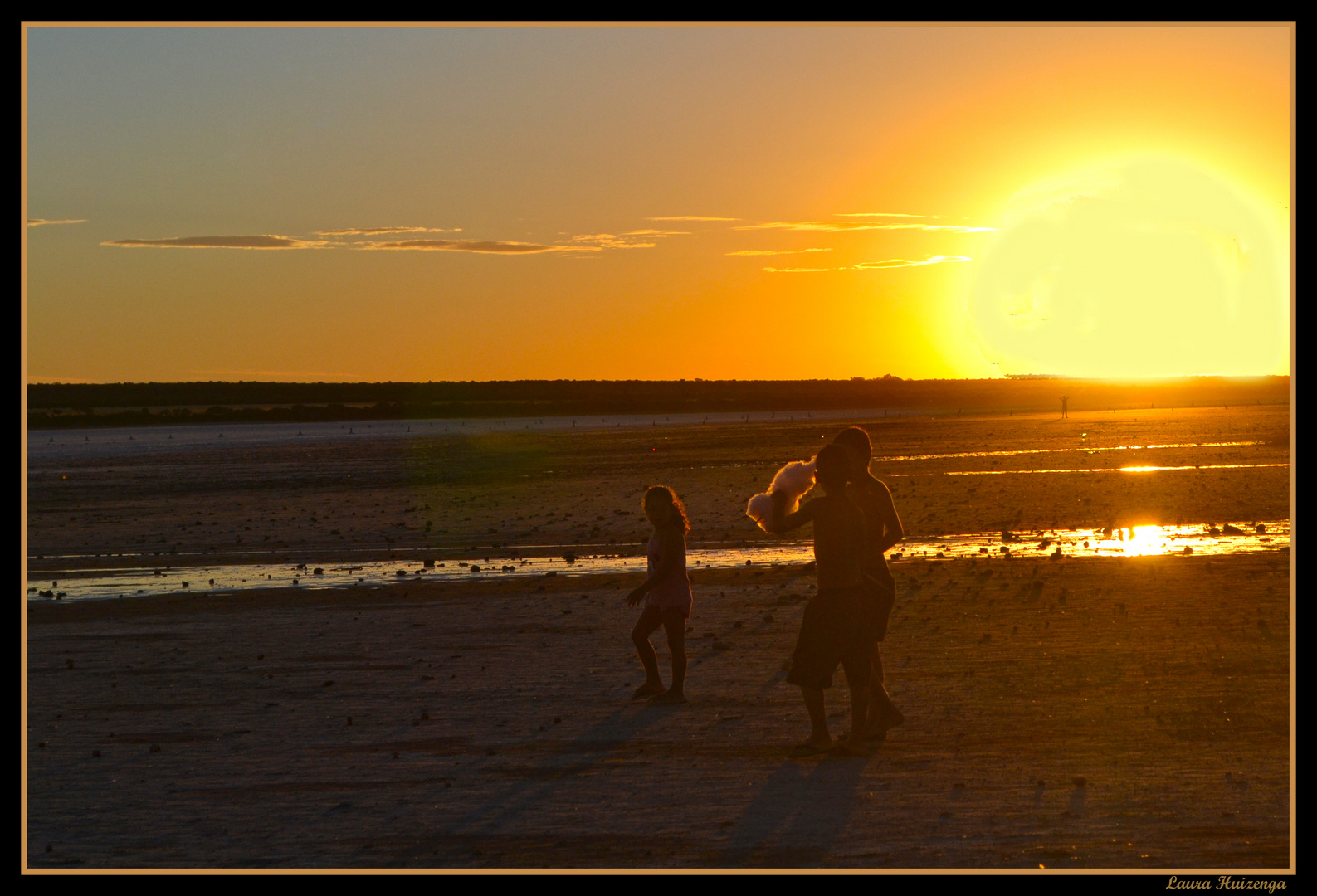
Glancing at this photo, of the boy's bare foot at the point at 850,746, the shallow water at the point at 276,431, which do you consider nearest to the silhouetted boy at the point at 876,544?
the boy's bare foot at the point at 850,746

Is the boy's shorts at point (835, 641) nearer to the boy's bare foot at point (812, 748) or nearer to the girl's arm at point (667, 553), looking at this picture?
the boy's bare foot at point (812, 748)

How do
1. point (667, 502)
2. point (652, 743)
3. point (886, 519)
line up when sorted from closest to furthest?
point (652, 743), point (886, 519), point (667, 502)

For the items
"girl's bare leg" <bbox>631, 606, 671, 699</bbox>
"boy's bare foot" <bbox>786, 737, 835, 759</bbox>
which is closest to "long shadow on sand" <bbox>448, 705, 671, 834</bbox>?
"girl's bare leg" <bbox>631, 606, 671, 699</bbox>

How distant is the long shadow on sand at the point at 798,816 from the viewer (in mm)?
6863

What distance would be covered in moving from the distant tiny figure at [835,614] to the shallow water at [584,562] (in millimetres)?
10236

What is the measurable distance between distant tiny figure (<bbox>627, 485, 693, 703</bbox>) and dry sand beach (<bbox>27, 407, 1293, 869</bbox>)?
47 centimetres

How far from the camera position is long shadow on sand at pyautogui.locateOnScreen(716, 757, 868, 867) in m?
6.86

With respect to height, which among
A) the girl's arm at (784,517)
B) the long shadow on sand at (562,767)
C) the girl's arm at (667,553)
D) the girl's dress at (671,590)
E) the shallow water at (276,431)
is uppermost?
the shallow water at (276,431)

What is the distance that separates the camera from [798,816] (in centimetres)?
750

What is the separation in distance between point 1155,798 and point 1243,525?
17.5 m

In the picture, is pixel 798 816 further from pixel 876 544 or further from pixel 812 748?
pixel 876 544

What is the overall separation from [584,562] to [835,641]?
473 inches

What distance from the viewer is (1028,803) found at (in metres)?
7.66

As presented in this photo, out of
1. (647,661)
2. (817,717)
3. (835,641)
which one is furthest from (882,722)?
(647,661)
